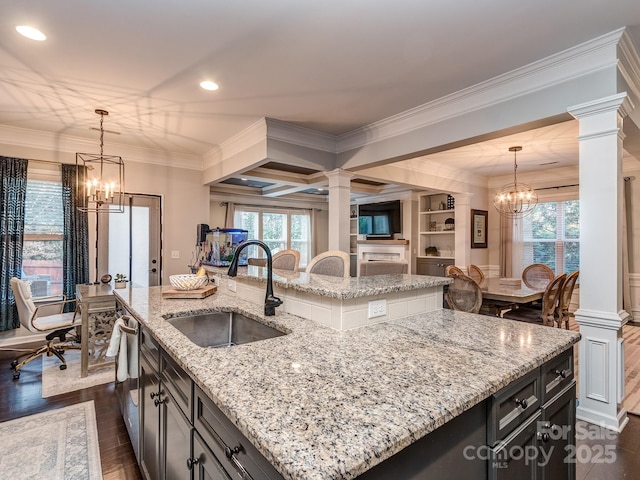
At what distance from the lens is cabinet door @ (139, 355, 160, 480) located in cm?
152

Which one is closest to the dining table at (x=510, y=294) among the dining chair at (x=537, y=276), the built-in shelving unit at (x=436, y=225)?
the dining chair at (x=537, y=276)

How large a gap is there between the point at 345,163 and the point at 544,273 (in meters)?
3.27

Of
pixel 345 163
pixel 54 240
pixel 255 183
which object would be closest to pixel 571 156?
pixel 345 163

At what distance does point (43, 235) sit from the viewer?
163 inches

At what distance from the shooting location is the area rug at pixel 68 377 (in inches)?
117

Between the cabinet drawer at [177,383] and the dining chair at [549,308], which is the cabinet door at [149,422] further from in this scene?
the dining chair at [549,308]

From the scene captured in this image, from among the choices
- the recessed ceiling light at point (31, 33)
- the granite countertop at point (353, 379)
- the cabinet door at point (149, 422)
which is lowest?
the cabinet door at point (149, 422)

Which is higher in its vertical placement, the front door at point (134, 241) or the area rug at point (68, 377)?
the front door at point (134, 241)

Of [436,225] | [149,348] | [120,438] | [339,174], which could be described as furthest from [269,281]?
[436,225]

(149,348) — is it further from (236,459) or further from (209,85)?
(209,85)

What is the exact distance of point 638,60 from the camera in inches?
94.3

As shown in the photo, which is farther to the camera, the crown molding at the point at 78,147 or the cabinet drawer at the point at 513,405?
the crown molding at the point at 78,147

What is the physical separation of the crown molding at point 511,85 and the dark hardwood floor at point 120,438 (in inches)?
97.7

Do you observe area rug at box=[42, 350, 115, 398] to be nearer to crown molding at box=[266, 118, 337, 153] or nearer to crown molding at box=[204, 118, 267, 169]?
crown molding at box=[204, 118, 267, 169]
